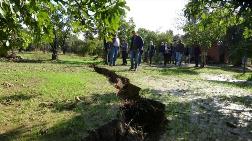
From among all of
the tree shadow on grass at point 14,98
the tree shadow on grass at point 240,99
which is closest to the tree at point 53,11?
the tree shadow on grass at point 14,98

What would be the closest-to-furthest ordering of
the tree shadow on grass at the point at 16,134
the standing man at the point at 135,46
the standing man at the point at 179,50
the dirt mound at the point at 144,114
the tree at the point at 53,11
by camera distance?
the tree at the point at 53,11, the tree shadow on grass at the point at 16,134, the dirt mound at the point at 144,114, the standing man at the point at 135,46, the standing man at the point at 179,50

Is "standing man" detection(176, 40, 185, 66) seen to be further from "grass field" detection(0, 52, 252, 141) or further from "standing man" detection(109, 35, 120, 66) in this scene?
"grass field" detection(0, 52, 252, 141)

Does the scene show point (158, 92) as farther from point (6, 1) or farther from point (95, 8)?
point (6, 1)

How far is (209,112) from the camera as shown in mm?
10727

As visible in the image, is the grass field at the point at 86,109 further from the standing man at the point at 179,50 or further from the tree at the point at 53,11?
the standing man at the point at 179,50

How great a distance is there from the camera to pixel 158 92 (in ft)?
42.6

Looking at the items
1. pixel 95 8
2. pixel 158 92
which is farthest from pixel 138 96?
pixel 95 8

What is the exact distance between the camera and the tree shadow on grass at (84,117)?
24.3 feet

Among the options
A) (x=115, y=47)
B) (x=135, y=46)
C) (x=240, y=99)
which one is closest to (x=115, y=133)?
(x=240, y=99)

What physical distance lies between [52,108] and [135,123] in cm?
190

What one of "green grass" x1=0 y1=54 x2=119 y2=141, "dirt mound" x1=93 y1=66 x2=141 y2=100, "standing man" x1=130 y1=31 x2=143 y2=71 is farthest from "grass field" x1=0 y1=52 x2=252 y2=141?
"standing man" x1=130 y1=31 x2=143 y2=71

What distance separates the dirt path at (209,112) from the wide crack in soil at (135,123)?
1.29ft

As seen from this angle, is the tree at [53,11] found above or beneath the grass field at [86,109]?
above

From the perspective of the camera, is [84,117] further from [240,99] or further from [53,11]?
[240,99]
